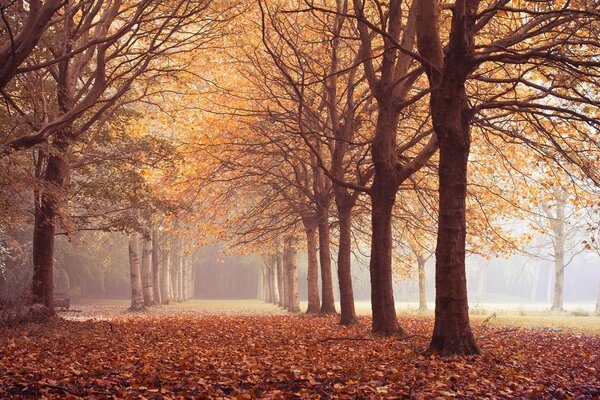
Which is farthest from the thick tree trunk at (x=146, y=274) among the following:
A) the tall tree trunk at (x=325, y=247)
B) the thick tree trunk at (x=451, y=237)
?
the thick tree trunk at (x=451, y=237)

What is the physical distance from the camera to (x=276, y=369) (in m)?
7.25

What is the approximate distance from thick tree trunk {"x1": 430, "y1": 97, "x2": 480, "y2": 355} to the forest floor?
422 mm

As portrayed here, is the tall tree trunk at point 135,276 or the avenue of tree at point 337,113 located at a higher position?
the avenue of tree at point 337,113

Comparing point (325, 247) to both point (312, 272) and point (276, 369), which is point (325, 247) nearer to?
point (312, 272)

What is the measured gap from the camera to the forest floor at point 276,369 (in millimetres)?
5832

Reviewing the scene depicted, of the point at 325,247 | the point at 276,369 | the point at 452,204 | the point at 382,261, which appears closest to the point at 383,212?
the point at 382,261

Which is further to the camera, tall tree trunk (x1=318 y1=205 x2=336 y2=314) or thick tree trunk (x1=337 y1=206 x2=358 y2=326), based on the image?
tall tree trunk (x1=318 y1=205 x2=336 y2=314)

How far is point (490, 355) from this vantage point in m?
8.41

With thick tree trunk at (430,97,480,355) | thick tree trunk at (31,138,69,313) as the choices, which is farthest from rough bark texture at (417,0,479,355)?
thick tree trunk at (31,138,69,313)

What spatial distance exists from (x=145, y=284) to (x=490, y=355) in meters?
25.3

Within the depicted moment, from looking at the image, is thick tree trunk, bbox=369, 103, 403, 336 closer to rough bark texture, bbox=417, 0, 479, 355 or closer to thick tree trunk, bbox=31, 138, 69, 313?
rough bark texture, bbox=417, 0, 479, 355

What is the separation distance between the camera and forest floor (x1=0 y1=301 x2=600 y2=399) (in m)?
5.83

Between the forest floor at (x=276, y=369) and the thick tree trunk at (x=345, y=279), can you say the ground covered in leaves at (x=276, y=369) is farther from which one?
the thick tree trunk at (x=345, y=279)

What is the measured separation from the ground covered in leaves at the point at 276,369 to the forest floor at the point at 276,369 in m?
0.01
